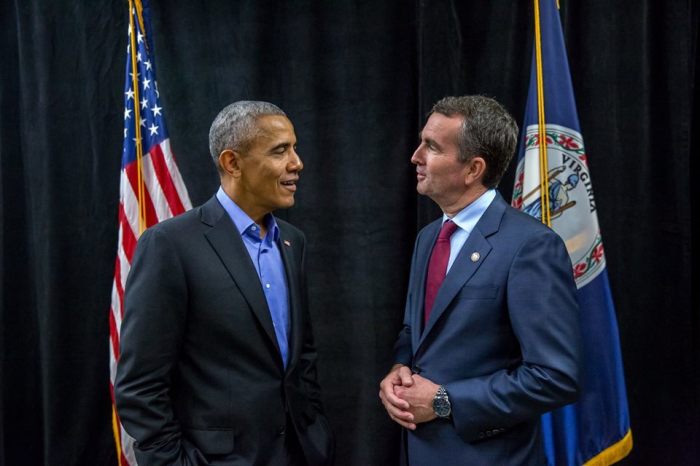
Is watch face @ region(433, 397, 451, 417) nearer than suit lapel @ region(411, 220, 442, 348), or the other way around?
watch face @ region(433, 397, 451, 417)

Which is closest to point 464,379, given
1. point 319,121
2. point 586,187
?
point 586,187

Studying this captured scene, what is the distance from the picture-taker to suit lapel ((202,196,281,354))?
1.64 m

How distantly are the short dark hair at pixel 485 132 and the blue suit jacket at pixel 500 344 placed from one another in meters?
0.16

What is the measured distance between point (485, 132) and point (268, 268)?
0.75 m

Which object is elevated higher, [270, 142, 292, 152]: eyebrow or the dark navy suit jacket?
[270, 142, 292, 152]: eyebrow

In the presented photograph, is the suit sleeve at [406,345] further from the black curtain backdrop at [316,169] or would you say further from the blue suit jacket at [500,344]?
the black curtain backdrop at [316,169]

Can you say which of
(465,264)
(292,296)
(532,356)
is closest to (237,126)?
(292,296)

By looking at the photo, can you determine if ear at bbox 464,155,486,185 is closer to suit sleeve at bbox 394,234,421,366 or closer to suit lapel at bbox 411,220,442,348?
suit lapel at bbox 411,220,442,348

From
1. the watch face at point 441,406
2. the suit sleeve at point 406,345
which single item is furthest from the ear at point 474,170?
the watch face at point 441,406

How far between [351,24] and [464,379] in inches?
78.2

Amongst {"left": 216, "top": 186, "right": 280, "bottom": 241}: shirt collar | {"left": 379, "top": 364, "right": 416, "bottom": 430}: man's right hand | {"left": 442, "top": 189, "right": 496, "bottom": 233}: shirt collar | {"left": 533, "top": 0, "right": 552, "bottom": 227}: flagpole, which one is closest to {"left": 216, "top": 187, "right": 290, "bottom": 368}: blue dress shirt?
{"left": 216, "top": 186, "right": 280, "bottom": 241}: shirt collar

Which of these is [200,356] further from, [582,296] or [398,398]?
[582,296]

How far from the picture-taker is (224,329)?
162 centimetres

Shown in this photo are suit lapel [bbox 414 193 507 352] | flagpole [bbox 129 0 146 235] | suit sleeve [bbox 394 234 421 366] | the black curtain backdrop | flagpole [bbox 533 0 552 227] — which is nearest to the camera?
suit lapel [bbox 414 193 507 352]
